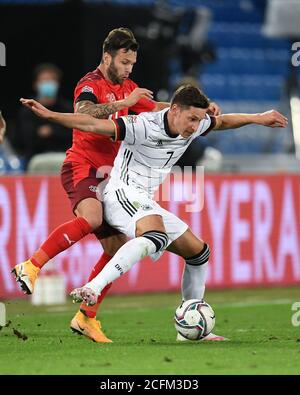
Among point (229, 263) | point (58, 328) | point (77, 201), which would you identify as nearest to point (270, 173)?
point (229, 263)

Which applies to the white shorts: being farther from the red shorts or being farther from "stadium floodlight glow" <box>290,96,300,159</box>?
"stadium floodlight glow" <box>290,96,300,159</box>

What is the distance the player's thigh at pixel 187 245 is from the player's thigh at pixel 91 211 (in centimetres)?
61

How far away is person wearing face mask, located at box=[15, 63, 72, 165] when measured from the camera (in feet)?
53.4

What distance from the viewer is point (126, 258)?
28.9ft

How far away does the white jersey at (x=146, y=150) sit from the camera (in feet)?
30.2

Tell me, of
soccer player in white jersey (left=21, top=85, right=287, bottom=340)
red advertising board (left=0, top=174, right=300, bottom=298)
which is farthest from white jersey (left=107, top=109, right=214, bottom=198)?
red advertising board (left=0, top=174, right=300, bottom=298)

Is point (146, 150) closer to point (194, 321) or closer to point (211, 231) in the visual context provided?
point (194, 321)

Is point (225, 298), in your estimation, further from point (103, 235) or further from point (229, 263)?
point (103, 235)

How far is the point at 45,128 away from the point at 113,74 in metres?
6.52

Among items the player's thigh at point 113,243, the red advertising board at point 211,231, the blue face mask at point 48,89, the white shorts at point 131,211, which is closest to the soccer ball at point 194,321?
the white shorts at point 131,211

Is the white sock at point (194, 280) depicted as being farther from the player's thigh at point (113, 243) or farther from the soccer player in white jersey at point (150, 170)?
the player's thigh at point (113, 243)

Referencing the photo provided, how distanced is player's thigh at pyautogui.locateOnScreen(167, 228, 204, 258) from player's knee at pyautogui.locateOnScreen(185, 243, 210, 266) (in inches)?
→ 1.3

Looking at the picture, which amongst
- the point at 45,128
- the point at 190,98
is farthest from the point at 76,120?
the point at 45,128
